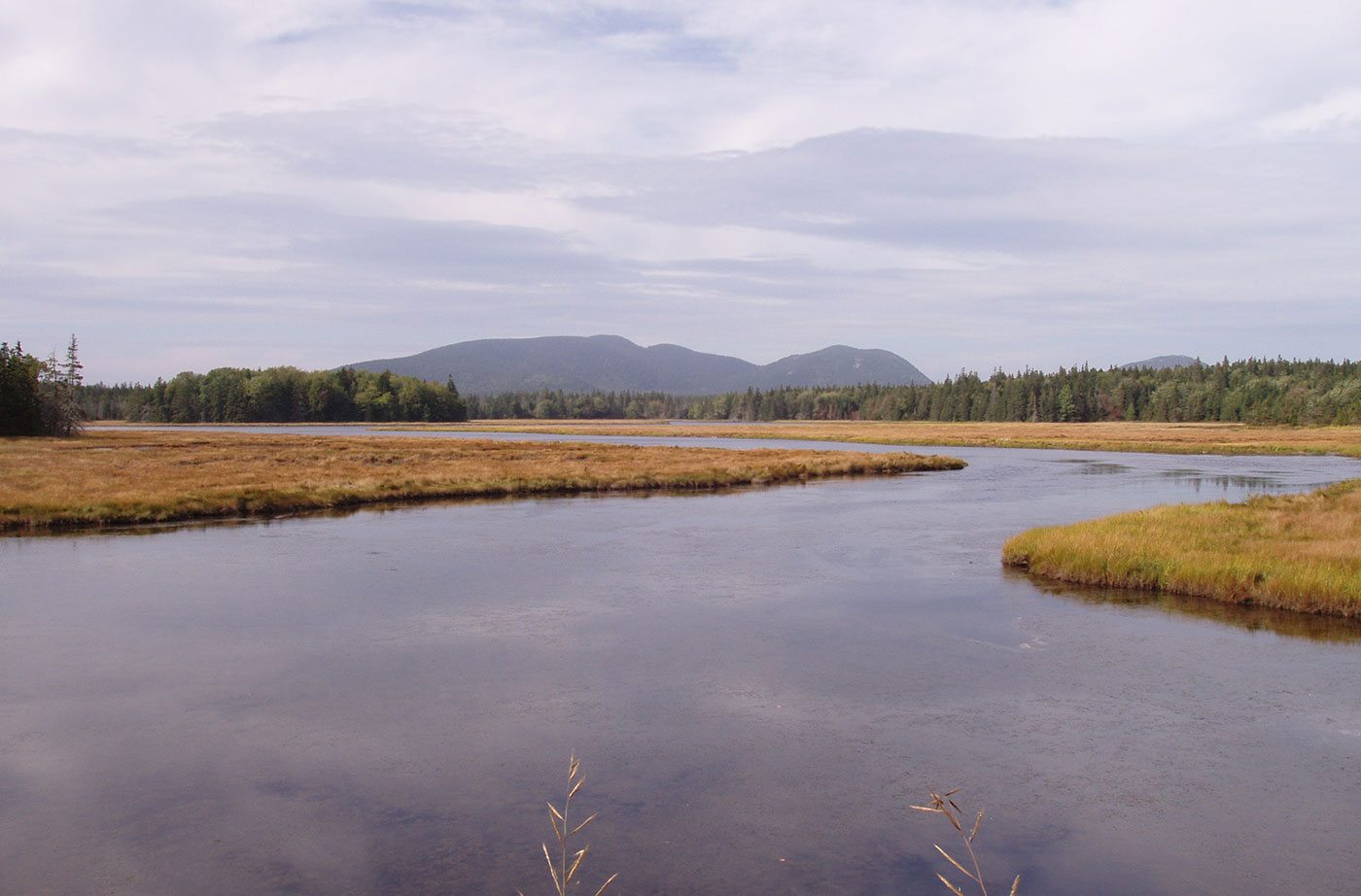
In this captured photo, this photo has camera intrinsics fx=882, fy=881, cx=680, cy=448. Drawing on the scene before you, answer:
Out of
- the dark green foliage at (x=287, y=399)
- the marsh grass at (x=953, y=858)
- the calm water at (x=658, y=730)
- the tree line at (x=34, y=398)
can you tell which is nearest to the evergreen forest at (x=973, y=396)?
the dark green foliage at (x=287, y=399)

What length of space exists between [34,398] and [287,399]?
306 feet

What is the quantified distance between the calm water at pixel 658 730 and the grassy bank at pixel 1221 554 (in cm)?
138

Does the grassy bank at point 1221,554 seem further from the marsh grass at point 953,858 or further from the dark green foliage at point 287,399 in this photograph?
the dark green foliage at point 287,399

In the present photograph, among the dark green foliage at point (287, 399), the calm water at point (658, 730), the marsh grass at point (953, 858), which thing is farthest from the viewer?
the dark green foliage at point (287, 399)

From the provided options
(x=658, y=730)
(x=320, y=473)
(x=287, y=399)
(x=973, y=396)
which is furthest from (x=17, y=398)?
(x=973, y=396)

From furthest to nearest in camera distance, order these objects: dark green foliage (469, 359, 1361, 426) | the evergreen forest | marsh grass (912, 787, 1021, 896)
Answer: the evergreen forest
dark green foliage (469, 359, 1361, 426)
marsh grass (912, 787, 1021, 896)

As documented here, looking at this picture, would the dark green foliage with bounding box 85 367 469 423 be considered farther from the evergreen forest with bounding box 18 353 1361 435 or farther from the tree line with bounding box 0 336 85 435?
the tree line with bounding box 0 336 85 435

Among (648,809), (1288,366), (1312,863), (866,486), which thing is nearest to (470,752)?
(648,809)

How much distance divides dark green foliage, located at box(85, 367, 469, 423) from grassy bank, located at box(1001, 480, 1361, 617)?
16701cm

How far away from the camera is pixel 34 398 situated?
3105 inches

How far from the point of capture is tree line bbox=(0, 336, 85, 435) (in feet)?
250

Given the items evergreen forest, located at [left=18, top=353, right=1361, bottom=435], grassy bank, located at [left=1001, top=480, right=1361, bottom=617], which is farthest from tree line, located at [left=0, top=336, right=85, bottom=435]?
grassy bank, located at [left=1001, top=480, right=1361, bottom=617]

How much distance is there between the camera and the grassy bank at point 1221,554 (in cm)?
1716

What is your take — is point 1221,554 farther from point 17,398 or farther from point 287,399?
point 287,399
